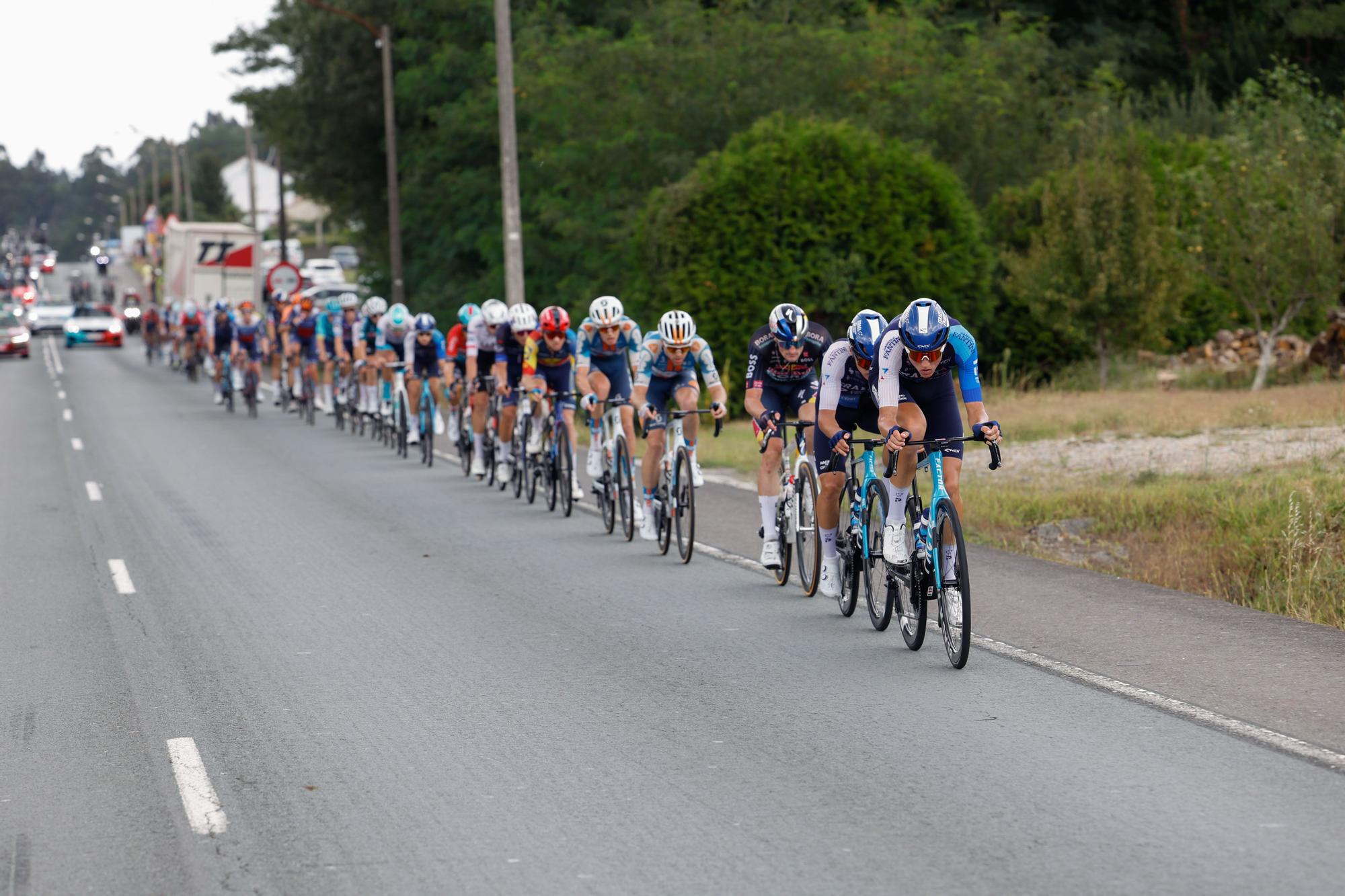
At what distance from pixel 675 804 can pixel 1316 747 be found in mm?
2545

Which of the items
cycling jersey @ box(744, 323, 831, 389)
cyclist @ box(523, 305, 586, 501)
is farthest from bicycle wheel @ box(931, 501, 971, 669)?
cyclist @ box(523, 305, 586, 501)

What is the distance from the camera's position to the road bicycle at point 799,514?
10.8 metres

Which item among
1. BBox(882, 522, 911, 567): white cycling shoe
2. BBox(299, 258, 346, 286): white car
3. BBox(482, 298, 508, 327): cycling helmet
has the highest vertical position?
BBox(299, 258, 346, 286): white car

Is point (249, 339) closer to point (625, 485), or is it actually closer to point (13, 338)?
point (625, 485)

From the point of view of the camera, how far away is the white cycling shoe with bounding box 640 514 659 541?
1346 centimetres

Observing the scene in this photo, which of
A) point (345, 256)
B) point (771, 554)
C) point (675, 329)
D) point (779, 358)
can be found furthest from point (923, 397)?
point (345, 256)

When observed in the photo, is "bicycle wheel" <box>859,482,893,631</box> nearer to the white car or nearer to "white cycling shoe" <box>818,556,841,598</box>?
"white cycling shoe" <box>818,556,841,598</box>

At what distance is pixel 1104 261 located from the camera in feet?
84.2

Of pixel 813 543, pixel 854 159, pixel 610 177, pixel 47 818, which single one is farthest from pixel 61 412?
pixel 47 818

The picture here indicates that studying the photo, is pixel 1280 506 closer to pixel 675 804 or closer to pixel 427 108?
pixel 675 804

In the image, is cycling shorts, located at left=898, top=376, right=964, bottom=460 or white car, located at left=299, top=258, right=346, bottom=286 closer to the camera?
cycling shorts, located at left=898, top=376, right=964, bottom=460

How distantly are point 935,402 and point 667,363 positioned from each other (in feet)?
12.2

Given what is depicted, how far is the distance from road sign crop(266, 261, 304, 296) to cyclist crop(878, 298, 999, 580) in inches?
1391

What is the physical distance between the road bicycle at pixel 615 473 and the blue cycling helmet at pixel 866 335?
14.8ft
